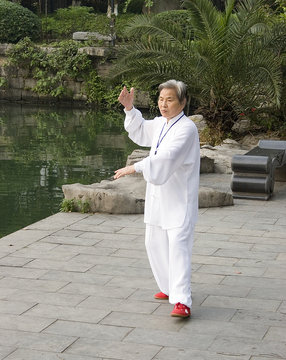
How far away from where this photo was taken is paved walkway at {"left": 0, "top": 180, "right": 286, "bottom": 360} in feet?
15.8

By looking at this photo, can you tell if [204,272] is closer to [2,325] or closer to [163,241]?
[163,241]

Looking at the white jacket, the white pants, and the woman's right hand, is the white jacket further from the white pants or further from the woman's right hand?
the woman's right hand

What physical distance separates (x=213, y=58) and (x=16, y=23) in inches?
543

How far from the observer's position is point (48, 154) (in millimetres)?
15539

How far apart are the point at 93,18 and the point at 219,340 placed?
24295 millimetres

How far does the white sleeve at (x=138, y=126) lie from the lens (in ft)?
19.0

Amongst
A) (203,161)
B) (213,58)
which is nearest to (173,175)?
(203,161)

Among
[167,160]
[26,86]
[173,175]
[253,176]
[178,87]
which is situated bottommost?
[253,176]

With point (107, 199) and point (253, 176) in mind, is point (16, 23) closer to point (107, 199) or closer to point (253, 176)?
point (253, 176)

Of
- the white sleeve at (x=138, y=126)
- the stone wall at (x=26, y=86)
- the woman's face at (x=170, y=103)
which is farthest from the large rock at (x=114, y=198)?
the stone wall at (x=26, y=86)

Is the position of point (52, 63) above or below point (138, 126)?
above

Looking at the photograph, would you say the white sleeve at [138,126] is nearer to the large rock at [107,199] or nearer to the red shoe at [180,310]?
the red shoe at [180,310]

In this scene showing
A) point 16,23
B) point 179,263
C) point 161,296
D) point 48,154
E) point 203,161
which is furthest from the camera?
point 16,23

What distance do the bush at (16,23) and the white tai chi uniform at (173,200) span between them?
21.7m
